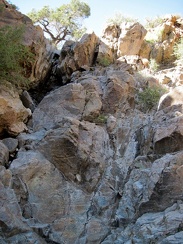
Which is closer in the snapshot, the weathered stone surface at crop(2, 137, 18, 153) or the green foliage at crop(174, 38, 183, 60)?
the weathered stone surface at crop(2, 137, 18, 153)

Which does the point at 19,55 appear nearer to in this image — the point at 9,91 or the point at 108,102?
the point at 9,91

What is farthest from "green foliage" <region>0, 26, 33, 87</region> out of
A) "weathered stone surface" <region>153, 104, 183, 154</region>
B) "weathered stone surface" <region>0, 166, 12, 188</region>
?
"weathered stone surface" <region>153, 104, 183, 154</region>

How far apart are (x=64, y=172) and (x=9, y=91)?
3.46 meters

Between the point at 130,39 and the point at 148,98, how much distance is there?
5353 millimetres

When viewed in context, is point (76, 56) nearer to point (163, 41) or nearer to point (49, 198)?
point (163, 41)

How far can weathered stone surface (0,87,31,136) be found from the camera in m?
8.48

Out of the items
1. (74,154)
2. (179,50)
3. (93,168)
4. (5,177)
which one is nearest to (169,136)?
(93,168)

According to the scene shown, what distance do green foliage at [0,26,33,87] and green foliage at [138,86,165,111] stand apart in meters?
4.59

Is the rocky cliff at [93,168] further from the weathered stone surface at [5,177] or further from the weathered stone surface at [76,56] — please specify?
the weathered stone surface at [76,56]

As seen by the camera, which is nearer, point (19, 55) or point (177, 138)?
point (177, 138)

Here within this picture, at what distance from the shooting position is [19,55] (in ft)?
32.3

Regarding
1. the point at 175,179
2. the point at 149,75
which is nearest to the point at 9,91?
the point at 175,179

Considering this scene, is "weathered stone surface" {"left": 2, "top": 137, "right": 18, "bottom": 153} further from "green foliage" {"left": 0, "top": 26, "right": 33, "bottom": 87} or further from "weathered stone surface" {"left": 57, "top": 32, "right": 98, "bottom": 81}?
"weathered stone surface" {"left": 57, "top": 32, "right": 98, "bottom": 81}

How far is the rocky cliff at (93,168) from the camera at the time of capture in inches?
245
